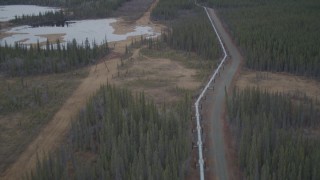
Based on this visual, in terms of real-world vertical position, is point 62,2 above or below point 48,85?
above

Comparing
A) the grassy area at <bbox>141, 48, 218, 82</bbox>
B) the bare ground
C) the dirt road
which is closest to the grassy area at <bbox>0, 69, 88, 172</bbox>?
the bare ground

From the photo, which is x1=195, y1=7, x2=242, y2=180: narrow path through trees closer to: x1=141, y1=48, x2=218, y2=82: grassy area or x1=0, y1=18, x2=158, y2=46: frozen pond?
x1=141, y1=48, x2=218, y2=82: grassy area

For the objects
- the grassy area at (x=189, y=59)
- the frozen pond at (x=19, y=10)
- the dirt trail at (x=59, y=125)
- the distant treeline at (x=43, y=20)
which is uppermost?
the frozen pond at (x=19, y=10)

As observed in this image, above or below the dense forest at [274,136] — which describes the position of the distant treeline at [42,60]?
above

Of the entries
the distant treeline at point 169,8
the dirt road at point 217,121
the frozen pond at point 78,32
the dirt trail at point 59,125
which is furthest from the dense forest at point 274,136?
the distant treeline at point 169,8

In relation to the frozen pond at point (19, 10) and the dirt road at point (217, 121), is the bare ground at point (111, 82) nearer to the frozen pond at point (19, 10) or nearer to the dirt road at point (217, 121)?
the dirt road at point (217, 121)

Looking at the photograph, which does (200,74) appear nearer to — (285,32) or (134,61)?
(134,61)

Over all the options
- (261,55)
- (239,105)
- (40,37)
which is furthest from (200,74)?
(40,37)

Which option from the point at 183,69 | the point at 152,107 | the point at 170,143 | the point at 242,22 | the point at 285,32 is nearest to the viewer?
the point at 170,143
